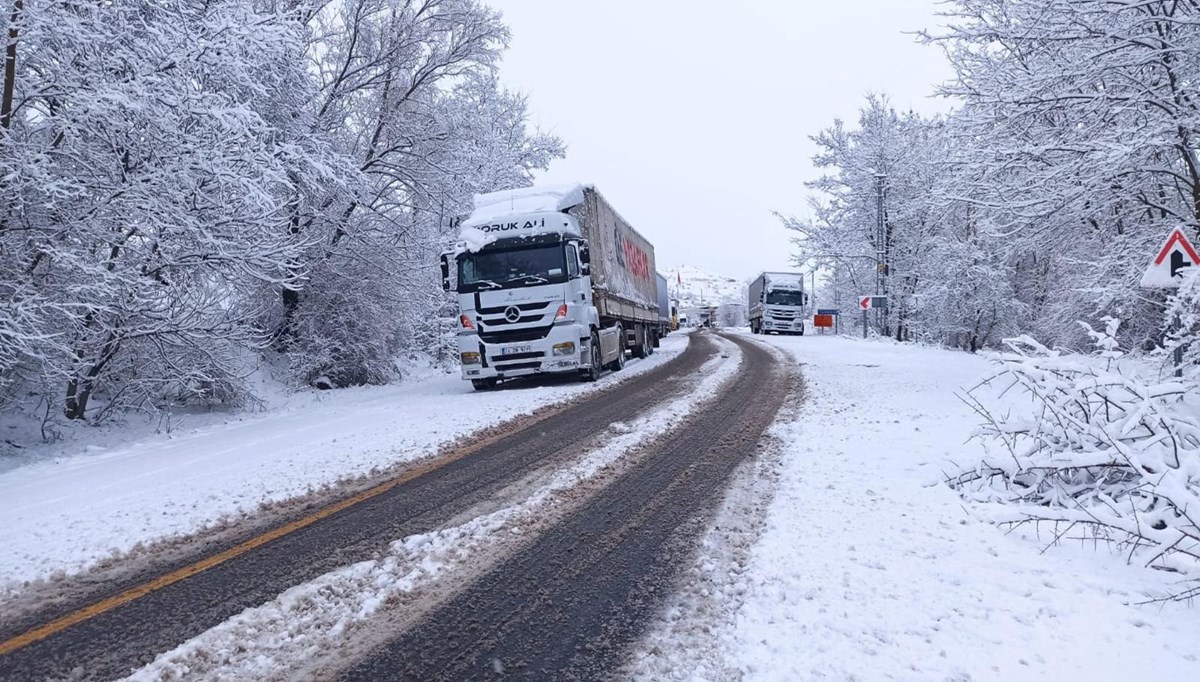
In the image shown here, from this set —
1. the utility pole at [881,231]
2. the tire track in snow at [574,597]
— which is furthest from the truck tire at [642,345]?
the utility pole at [881,231]

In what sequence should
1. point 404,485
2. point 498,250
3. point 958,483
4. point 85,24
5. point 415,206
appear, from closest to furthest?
1. point 958,483
2. point 404,485
3. point 85,24
4. point 498,250
5. point 415,206

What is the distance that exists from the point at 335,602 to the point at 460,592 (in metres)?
0.62

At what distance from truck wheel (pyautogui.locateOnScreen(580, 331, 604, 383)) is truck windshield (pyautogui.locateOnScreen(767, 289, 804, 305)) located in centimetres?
2775

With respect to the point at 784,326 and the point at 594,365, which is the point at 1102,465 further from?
the point at 784,326

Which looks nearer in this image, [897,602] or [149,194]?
[897,602]

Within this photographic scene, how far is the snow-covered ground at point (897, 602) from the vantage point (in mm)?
2422

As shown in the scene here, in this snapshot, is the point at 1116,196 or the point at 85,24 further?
the point at 1116,196

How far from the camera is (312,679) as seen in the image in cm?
243

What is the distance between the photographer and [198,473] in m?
6.11

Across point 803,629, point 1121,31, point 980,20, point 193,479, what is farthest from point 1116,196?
point 193,479

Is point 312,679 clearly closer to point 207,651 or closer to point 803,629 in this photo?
point 207,651

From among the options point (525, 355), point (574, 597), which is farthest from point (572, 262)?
point (574, 597)

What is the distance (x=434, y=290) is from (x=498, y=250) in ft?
18.8

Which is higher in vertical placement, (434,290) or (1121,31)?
(1121,31)
